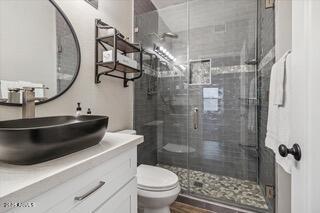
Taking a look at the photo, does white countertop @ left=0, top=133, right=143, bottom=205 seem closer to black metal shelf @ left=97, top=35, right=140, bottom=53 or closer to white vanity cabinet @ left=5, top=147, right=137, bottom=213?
white vanity cabinet @ left=5, top=147, right=137, bottom=213

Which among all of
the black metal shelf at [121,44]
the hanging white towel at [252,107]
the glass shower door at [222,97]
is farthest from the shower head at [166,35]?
the hanging white towel at [252,107]

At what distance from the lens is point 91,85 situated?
53.6 inches

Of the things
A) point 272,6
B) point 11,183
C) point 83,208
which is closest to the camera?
point 11,183

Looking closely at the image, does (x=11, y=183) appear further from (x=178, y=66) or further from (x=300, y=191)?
(x=178, y=66)

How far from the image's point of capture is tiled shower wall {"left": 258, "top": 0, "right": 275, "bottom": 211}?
1.67 m

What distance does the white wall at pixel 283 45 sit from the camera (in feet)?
4.29

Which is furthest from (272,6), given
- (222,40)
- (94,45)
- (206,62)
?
(94,45)

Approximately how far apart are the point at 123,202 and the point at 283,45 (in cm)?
161

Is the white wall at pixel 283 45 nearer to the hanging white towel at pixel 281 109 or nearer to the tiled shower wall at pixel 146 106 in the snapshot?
the hanging white towel at pixel 281 109

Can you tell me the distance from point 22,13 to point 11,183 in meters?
0.94

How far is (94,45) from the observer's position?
4.57ft

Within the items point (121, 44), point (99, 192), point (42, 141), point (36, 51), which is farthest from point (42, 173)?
point (121, 44)

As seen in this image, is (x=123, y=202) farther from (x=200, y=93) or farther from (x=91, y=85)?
(x=200, y=93)

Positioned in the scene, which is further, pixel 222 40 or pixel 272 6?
pixel 222 40
